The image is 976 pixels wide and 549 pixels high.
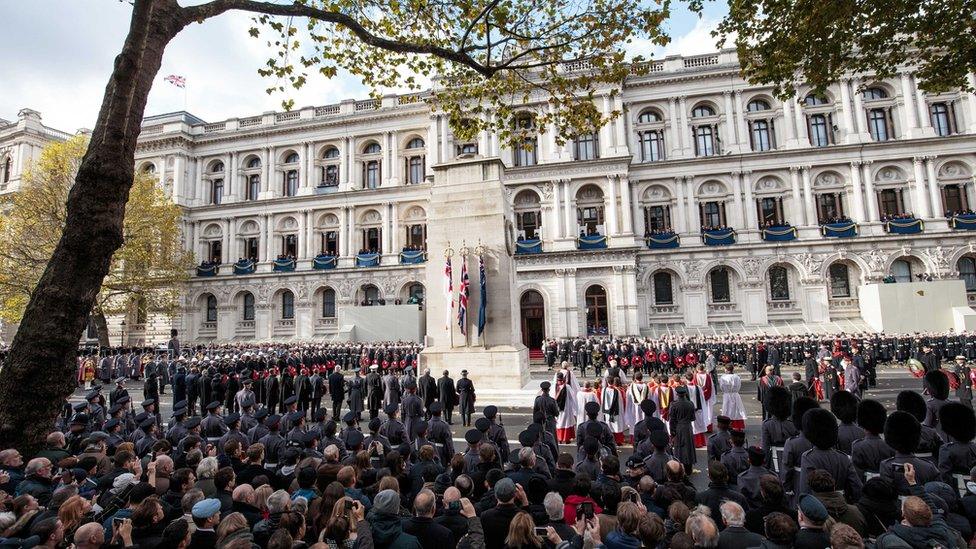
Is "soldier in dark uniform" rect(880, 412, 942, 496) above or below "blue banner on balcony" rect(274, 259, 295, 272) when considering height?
below

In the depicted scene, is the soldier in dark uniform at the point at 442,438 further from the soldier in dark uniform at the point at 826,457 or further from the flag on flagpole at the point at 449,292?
→ the flag on flagpole at the point at 449,292

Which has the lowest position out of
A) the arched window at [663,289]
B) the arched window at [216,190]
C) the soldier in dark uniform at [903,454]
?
the soldier in dark uniform at [903,454]

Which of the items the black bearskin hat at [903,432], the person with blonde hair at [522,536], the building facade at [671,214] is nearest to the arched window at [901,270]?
the building facade at [671,214]

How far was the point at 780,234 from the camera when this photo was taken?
30.0m

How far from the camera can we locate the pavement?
1041 centimetres

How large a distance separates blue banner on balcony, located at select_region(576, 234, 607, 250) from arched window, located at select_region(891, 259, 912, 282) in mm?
17121

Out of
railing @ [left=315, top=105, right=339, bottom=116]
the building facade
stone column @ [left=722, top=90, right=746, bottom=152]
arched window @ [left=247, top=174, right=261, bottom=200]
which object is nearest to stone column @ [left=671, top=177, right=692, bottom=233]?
the building facade

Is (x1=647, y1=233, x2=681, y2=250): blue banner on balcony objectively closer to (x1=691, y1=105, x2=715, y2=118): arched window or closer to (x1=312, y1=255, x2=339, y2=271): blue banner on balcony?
(x1=691, y1=105, x2=715, y2=118): arched window

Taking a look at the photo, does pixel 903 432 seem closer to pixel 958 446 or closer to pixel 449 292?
pixel 958 446

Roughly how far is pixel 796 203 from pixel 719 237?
5271 millimetres

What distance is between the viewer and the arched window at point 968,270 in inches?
1095

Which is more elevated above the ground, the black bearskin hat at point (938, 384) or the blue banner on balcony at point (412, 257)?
the blue banner on balcony at point (412, 257)

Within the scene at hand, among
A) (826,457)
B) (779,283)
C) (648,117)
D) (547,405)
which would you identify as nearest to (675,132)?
(648,117)

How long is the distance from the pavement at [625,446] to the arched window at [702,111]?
19713mm
